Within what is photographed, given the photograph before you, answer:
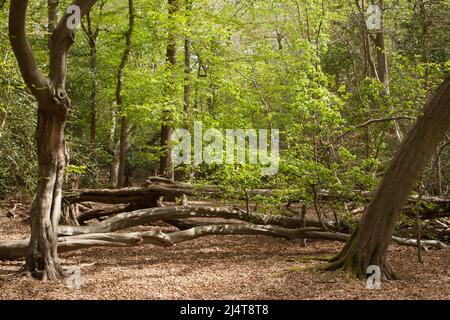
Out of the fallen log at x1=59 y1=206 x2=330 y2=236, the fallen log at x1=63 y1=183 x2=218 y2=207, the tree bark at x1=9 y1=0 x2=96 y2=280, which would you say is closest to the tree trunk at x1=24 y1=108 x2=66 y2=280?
the tree bark at x1=9 y1=0 x2=96 y2=280

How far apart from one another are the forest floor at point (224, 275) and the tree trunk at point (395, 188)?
337 mm

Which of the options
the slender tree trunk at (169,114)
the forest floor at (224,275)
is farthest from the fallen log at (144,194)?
the slender tree trunk at (169,114)

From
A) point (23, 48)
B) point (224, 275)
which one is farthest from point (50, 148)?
point (224, 275)

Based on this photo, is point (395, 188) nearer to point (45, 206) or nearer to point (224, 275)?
point (224, 275)

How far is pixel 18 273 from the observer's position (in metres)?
6.39

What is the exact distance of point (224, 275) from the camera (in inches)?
288

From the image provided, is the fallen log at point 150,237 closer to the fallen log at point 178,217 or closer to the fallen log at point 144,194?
the fallen log at point 178,217

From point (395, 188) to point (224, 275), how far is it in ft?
9.22

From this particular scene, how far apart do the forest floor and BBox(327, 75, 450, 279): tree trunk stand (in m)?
0.34

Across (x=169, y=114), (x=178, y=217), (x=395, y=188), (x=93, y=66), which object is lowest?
(x=178, y=217)

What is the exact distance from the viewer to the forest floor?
596 cm
